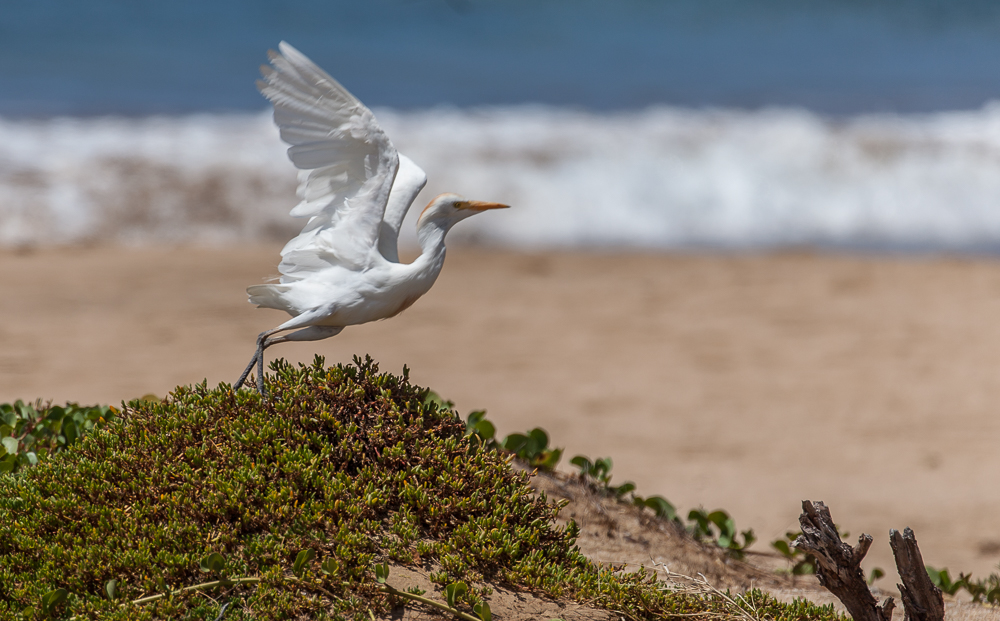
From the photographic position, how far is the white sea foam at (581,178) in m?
15.7

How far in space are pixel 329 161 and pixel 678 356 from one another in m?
7.55

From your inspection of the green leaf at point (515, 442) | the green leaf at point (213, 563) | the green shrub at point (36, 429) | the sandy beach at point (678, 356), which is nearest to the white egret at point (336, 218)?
the green leaf at point (213, 563)

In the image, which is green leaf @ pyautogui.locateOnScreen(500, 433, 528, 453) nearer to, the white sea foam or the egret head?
the egret head

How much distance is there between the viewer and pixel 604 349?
11.0 meters

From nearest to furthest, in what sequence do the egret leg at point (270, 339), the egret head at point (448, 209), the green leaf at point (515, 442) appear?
the egret leg at point (270, 339) → the egret head at point (448, 209) → the green leaf at point (515, 442)

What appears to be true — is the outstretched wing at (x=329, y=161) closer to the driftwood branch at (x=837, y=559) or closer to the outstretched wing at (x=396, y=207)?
the outstretched wing at (x=396, y=207)

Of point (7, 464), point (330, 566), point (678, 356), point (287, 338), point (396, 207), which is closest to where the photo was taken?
point (330, 566)

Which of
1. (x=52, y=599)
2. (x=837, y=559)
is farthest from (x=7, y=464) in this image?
(x=837, y=559)

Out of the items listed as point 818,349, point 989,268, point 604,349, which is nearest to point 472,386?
point 604,349

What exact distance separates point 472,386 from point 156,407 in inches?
239

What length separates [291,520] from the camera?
336cm

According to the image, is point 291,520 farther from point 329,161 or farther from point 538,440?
point 538,440

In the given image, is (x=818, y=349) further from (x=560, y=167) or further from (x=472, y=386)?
(x=560, y=167)

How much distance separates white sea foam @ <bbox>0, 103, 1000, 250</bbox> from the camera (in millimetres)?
15688
